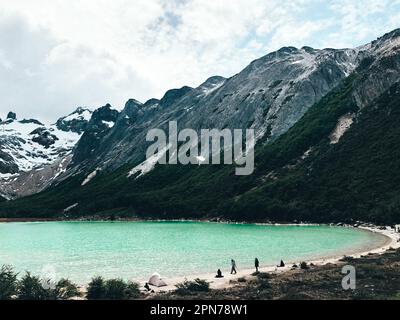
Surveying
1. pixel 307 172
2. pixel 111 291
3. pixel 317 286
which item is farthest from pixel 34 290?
pixel 307 172

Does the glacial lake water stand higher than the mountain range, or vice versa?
the mountain range

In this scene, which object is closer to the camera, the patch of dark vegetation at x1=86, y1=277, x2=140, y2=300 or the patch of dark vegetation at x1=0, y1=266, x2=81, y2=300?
the patch of dark vegetation at x1=0, y1=266, x2=81, y2=300

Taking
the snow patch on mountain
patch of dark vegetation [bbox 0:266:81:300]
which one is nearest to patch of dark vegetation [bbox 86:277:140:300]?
patch of dark vegetation [bbox 0:266:81:300]

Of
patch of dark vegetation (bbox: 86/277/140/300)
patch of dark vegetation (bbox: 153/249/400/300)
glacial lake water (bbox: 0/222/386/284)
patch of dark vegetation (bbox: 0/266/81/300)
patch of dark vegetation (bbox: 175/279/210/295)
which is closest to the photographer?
patch of dark vegetation (bbox: 153/249/400/300)

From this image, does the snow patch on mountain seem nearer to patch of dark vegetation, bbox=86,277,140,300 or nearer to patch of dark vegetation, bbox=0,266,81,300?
patch of dark vegetation, bbox=86,277,140,300

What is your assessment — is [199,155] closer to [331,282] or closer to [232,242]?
[232,242]

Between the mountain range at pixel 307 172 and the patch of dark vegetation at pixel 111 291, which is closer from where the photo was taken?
the patch of dark vegetation at pixel 111 291

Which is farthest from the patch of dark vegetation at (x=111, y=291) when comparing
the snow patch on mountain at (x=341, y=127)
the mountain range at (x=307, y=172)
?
the snow patch on mountain at (x=341, y=127)

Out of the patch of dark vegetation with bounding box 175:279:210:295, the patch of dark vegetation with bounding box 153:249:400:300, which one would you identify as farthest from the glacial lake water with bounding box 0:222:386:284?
the patch of dark vegetation with bounding box 153:249:400:300

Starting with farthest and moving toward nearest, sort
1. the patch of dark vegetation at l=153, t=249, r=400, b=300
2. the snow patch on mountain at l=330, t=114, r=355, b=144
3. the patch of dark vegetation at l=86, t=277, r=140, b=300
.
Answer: the snow patch on mountain at l=330, t=114, r=355, b=144 → the patch of dark vegetation at l=86, t=277, r=140, b=300 → the patch of dark vegetation at l=153, t=249, r=400, b=300

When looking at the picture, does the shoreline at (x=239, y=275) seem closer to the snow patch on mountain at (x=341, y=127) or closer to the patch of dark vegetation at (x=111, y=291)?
the patch of dark vegetation at (x=111, y=291)

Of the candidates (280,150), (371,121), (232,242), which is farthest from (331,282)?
(280,150)

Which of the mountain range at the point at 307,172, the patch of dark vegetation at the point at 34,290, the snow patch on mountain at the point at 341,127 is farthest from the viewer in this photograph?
the snow patch on mountain at the point at 341,127

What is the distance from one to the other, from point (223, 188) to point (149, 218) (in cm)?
2878
